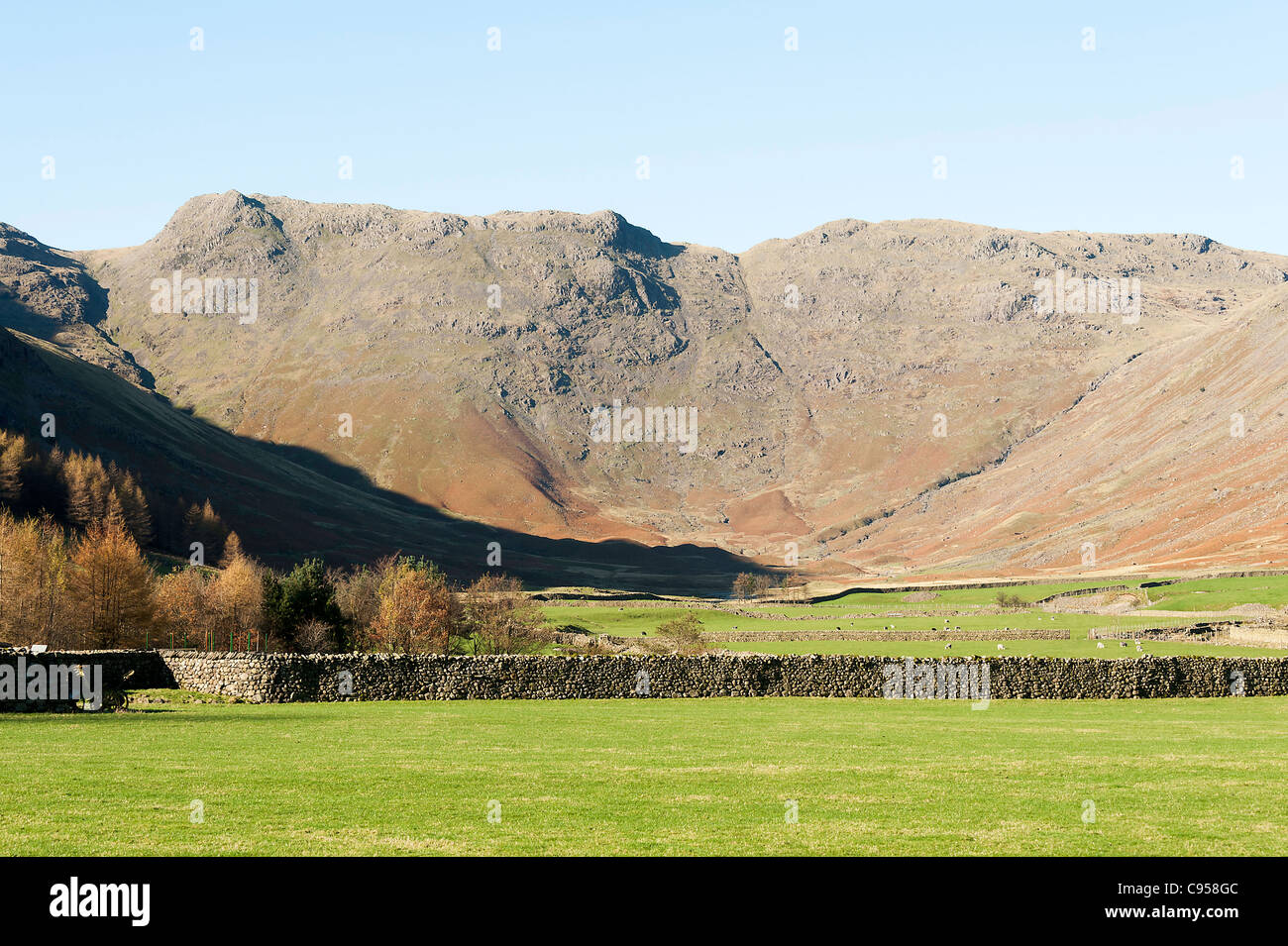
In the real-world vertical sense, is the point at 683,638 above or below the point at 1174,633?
above

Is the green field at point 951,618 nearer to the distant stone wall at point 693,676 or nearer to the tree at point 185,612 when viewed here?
the distant stone wall at point 693,676

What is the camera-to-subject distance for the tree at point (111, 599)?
60.7 metres

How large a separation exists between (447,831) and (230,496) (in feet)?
628

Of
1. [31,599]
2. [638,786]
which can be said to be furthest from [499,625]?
[638,786]

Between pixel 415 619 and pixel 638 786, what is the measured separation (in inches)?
2040

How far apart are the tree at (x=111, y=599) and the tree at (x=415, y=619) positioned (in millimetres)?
14002

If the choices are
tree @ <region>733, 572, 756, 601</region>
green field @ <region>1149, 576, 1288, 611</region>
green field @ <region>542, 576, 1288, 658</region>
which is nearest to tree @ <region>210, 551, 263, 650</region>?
green field @ <region>542, 576, 1288, 658</region>

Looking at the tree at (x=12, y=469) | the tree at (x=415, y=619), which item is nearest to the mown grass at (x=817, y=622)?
the tree at (x=415, y=619)

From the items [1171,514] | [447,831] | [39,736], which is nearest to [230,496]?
[1171,514]

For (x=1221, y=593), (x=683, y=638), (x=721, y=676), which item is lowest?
(x=1221, y=593)

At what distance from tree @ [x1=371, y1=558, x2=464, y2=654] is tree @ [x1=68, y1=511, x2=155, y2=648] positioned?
45.9 feet

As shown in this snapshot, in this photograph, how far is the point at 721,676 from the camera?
47.2 metres

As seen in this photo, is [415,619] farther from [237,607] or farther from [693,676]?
[693,676]

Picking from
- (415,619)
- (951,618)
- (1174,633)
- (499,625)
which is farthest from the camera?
(951,618)
